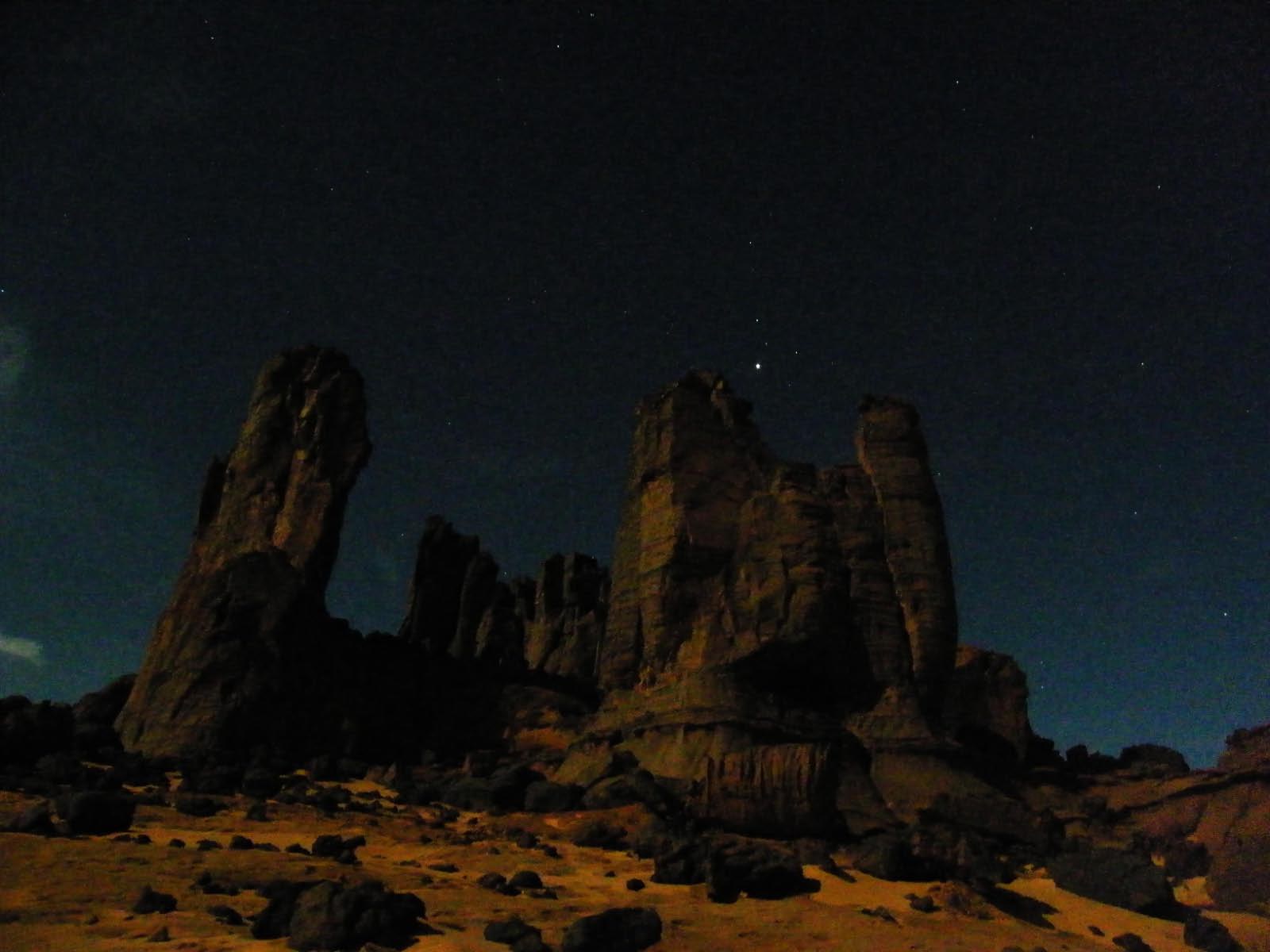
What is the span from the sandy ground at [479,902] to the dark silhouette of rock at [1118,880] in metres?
0.34

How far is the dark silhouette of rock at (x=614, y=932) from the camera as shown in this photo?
449 inches

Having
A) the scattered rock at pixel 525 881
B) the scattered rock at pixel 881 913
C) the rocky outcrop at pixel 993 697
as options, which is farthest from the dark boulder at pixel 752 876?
the rocky outcrop at pixel 993 697

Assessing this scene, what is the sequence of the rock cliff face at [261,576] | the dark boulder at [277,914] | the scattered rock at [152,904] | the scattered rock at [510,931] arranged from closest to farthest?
the dark boulder at [277,914], the scattered rock at [510,931], the scattered rock at [152,904], the rock cliff face at [261,576]

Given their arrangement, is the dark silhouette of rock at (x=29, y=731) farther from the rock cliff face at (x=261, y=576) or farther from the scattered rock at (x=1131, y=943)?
the scattered rock at (x=1131, y=943)

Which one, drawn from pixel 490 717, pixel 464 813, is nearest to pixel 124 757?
pixel 464 813

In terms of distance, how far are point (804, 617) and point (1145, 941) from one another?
58.6 ft

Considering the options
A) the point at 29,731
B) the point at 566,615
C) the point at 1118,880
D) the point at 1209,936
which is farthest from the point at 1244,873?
the point at 566,615

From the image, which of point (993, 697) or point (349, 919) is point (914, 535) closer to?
point (993, 697)

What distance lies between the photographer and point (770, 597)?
34.4 m

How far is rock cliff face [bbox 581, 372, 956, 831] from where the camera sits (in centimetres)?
3186

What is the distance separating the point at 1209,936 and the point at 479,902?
13.3 meters

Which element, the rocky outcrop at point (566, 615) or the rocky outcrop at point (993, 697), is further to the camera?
the rocky outcrop at point (566, 615)

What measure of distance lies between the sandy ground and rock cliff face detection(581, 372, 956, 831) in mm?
9867

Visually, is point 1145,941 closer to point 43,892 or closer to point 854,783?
point 854,783
